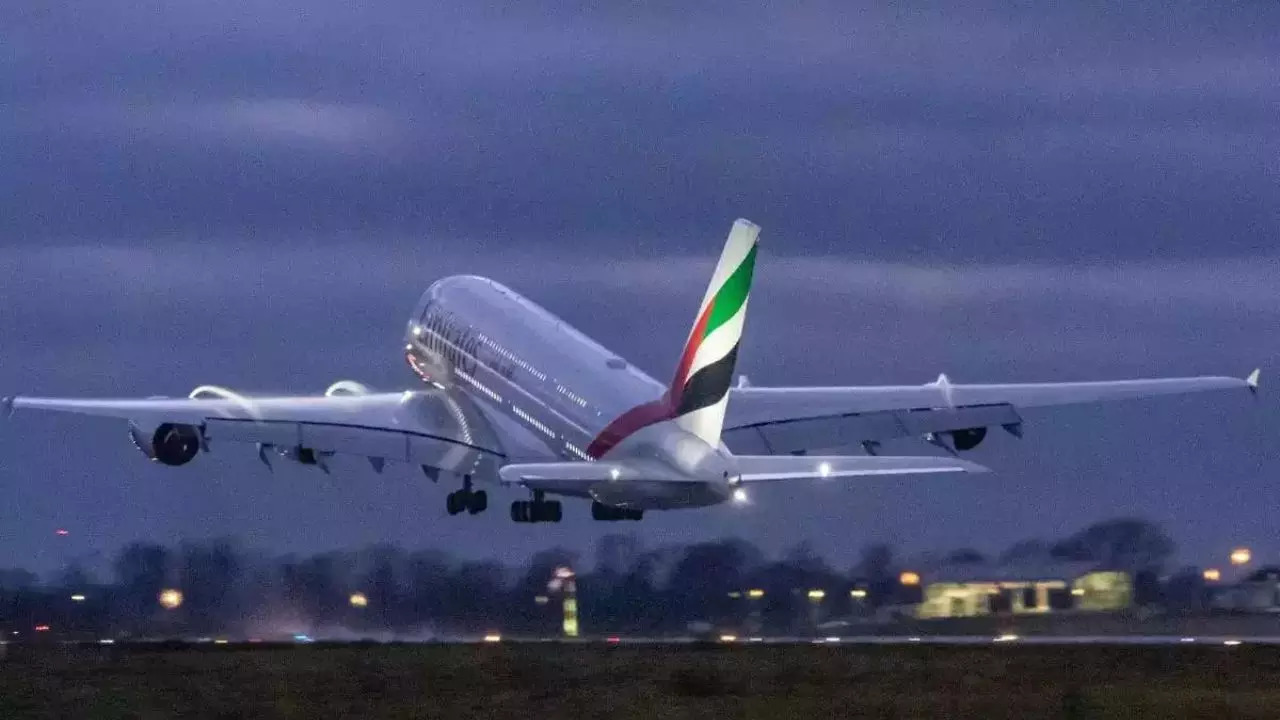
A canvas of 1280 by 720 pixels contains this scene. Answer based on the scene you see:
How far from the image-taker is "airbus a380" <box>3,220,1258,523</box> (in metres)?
71.8

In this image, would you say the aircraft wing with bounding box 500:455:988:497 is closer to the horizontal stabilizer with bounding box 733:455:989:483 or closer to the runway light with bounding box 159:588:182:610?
the horizontal stabilizer with bounding box 733:455:989:483

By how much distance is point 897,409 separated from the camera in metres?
84.7

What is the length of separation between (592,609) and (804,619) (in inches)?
266

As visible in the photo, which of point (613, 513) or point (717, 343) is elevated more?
point (717, 343)

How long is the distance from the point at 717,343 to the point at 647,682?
2207 cm

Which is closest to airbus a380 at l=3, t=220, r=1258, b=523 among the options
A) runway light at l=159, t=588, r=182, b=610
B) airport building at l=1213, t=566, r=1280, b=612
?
runway light at l=159, t=588, r=182, b=610

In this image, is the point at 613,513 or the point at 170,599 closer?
the point at 170,599

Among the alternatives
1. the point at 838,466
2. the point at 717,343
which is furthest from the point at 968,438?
the point at 838,466

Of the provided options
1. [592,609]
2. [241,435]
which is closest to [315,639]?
[592,609]

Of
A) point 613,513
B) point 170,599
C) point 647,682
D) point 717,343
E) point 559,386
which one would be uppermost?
point 559,386

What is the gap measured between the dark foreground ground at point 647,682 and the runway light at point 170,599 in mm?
20214

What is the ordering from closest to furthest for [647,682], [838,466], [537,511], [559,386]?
[647,682] → [838,466] → [559,386] → [537,511]

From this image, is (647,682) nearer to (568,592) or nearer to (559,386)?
(568,592)

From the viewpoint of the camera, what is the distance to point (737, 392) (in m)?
87.4
